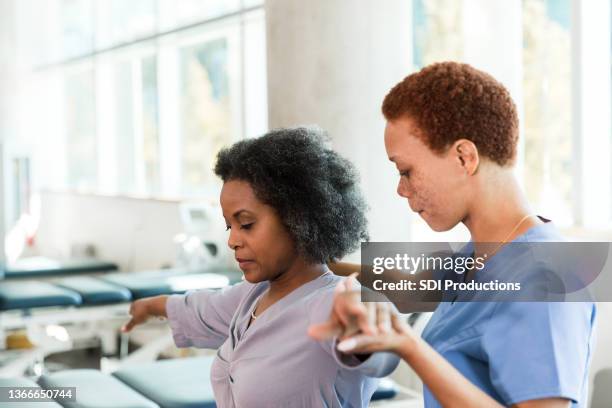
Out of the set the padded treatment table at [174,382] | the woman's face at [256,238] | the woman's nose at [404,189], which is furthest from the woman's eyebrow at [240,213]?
the padded treatment table at [174,382]

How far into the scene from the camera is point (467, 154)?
1237 millimetres

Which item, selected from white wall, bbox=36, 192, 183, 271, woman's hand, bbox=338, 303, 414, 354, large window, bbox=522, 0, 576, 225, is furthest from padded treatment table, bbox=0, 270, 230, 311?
woman's hand, bbox=338, 303, 414, 354

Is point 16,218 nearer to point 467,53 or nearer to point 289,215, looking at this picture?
point 467,53

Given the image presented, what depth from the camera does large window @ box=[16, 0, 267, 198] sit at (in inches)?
212

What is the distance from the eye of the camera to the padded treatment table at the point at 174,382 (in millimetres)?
2539

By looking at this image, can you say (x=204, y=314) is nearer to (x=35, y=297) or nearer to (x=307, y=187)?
(x=307, y=187)

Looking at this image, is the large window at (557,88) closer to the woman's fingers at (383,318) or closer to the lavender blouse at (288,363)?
the lavender blouse at (288,363)

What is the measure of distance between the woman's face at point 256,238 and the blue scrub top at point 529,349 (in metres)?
0.51

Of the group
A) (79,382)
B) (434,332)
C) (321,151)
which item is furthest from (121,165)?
(434,332)

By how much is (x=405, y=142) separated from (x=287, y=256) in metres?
0.49

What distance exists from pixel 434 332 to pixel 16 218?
665 cm

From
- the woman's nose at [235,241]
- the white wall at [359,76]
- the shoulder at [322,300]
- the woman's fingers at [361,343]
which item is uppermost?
the white wall at [359,76]

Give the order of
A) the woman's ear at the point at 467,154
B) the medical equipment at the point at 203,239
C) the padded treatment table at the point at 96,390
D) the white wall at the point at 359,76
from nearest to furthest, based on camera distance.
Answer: the woman's ear at the point at 467,154 → the padded treatment table at the point at 96,390 → the white wall at the point at 359,76 → the medical equipment at the point at 203,239

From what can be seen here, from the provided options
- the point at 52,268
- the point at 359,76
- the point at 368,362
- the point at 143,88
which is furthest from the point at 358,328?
the point at 143,88
